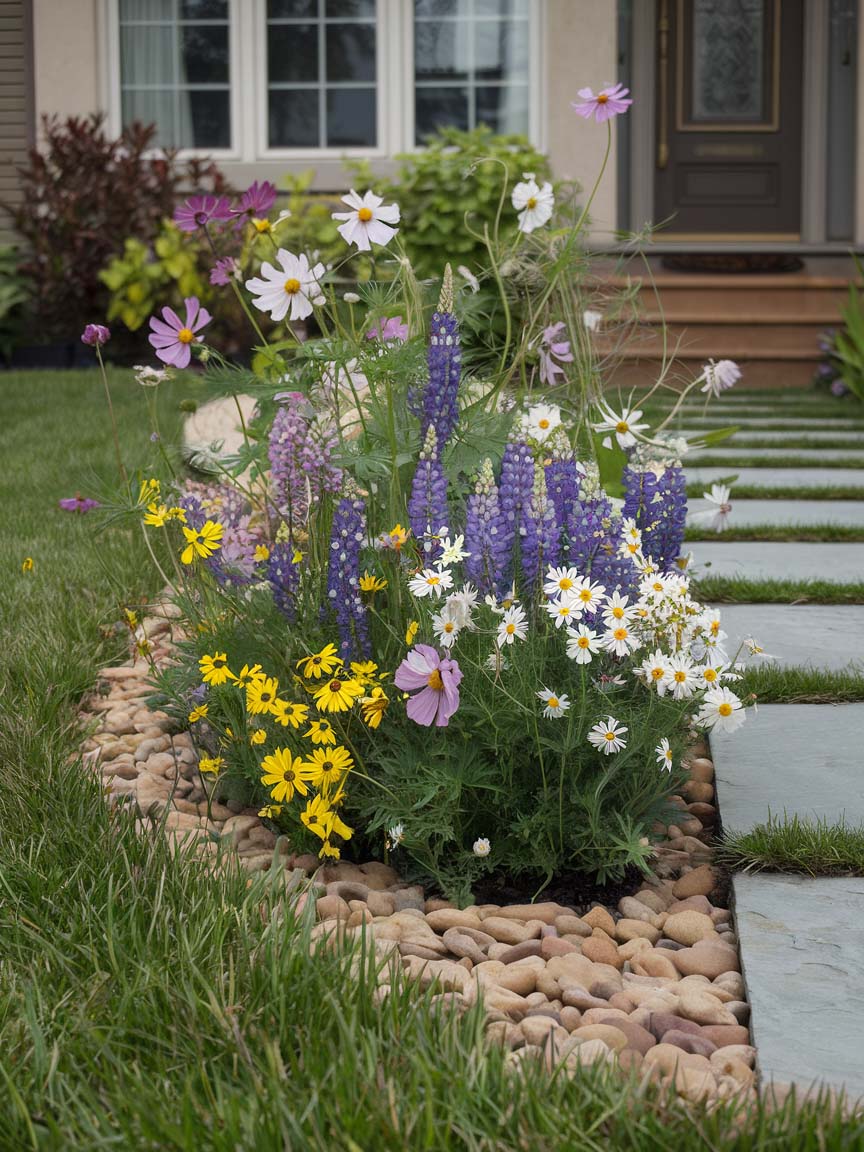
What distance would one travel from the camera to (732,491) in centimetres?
442

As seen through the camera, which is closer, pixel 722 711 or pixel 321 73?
pixel 722 711

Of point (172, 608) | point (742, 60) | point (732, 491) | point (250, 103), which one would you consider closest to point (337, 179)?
point (250, 103)

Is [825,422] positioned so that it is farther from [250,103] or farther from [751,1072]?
[751,1072]

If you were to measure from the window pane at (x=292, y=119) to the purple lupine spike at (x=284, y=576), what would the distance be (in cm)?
727

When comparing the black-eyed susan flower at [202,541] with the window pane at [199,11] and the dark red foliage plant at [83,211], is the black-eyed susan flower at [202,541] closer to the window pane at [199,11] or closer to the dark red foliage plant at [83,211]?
the dark red foliage plant at [83,211]

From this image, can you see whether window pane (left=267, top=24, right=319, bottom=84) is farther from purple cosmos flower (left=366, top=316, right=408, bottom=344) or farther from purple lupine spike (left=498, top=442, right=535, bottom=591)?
purple lupine spike (left=498, top=442, right=535, bottom=591)

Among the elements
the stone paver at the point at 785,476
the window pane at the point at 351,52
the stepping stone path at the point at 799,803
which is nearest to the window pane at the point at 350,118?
the window pane at the point at 351,52

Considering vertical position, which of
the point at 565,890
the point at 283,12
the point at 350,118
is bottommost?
the point at 565,890

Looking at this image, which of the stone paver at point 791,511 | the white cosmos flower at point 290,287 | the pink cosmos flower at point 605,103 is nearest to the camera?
the white cosmos flower at point 290,287

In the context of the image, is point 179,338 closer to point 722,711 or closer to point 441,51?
point 722,711

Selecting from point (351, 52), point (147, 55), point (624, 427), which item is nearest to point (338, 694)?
point (624, 427)

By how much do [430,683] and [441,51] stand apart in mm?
7845

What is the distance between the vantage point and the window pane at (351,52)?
28.5 ft

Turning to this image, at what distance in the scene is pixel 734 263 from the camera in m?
8.45
